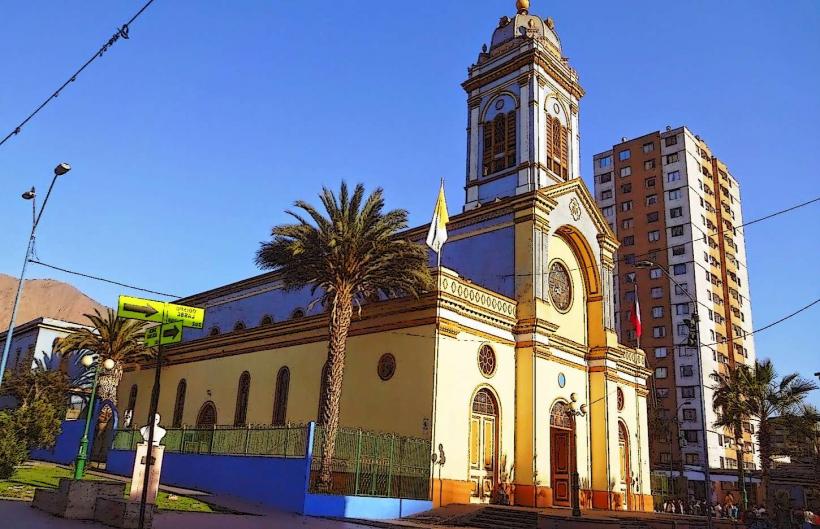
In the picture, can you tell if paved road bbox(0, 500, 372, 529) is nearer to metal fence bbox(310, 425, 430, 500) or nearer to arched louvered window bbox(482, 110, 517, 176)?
metal fence bbox(310, 425, 430, 500)

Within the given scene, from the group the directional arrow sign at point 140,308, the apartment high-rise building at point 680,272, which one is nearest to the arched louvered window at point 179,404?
the directional arrow sign at point 140,308

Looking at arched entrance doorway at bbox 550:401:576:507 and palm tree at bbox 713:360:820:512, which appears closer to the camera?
arched entrance doorway at bbox 550:401:576:507

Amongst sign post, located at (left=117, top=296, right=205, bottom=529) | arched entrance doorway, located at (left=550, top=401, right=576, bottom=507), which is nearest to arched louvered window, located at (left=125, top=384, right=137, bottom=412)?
arched entrance doorway, located at (left=550, top=401, right=576, bottom=507)

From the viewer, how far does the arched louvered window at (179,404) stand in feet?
123

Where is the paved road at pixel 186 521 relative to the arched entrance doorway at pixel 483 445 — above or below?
below

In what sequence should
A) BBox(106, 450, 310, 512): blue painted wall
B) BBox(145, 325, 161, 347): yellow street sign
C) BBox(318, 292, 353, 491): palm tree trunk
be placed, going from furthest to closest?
BBox(318, 292, 353, 491): palm tree trunk, BBox(106, 450, 310, 512): blue painted wall, BBox(145, 325, 161, 347): yellow street sign

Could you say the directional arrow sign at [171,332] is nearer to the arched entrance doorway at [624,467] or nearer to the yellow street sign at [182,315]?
the yellow street sign at [182,315]

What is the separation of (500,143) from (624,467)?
674 inches

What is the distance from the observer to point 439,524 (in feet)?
69.1

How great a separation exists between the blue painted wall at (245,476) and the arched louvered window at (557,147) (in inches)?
774

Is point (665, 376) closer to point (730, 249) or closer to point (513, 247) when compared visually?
point (730, 249)

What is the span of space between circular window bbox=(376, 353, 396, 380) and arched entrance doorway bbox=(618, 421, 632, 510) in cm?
1351

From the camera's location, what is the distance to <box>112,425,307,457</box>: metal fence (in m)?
22.2

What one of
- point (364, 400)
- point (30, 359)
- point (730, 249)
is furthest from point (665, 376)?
point (30, 359)
